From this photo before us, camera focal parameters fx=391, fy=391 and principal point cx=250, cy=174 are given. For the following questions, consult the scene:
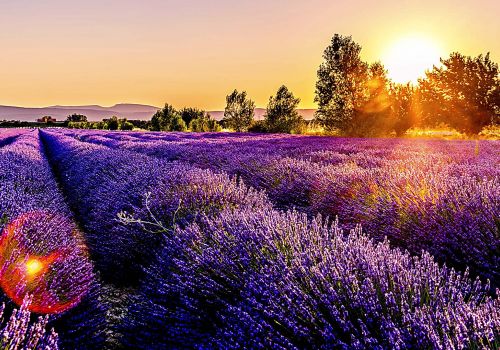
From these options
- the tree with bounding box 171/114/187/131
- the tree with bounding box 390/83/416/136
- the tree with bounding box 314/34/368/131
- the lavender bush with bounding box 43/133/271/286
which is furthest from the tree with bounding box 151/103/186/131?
the lavender bush with bounding box 43/133/271/286

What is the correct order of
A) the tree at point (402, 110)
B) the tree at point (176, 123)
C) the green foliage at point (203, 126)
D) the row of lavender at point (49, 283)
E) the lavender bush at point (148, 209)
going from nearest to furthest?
the row of lavender at point (49, 283), the lavender bush at point (148, 209), the tree at point (402, 110), the green foliage at point (203, 126), the tree at point (176, 123)

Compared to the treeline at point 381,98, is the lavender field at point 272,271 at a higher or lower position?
lower

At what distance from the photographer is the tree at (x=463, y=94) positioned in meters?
26.4

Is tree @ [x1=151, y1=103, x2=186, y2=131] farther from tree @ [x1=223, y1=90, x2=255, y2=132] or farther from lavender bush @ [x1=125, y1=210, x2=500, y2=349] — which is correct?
lavender bush @ [x1=125, y1=210, x2=500, y2=349]

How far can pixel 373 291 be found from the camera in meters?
1.16

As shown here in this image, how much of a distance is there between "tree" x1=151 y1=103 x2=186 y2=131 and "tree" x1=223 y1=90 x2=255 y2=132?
20.5ft

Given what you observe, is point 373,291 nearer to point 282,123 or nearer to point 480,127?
point 480,127

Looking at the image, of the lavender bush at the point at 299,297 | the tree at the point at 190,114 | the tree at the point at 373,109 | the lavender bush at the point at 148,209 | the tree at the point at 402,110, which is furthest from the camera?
the tree at the point at 190,114

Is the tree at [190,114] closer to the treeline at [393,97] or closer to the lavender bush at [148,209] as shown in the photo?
the treeline at [393,97]

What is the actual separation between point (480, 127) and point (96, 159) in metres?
27.4

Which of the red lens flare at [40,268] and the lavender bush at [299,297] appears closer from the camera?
the lavender bush at [299,297]

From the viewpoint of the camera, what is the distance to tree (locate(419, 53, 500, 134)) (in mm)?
26391

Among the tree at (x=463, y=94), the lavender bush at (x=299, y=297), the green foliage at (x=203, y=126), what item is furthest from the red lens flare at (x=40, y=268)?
the green foliage at (x=203, y=126)

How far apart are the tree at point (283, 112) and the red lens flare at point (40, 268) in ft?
109
